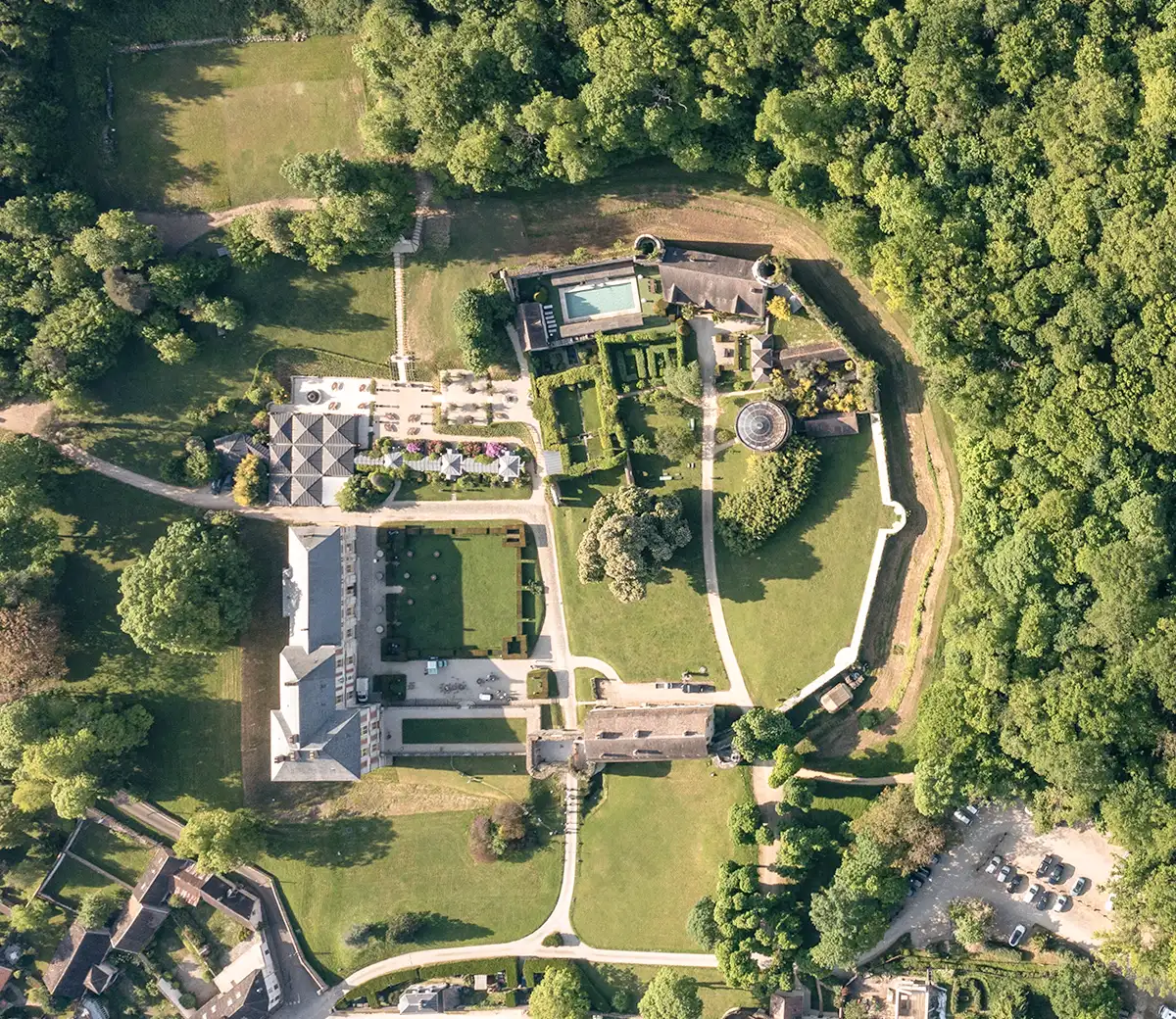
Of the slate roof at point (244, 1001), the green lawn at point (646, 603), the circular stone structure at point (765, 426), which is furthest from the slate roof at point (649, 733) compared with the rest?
the slate roof at point (244, 1001)

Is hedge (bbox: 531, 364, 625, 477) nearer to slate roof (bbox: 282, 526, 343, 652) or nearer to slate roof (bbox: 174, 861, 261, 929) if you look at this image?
slate roof (bbox: 282, 526, 343, 652)

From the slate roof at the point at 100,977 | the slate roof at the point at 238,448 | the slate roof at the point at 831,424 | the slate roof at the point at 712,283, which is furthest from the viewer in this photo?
the slate roof at the point at 100,977

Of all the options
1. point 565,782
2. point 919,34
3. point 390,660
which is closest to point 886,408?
point 919,34

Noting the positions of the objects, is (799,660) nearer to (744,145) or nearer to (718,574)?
(718,574)

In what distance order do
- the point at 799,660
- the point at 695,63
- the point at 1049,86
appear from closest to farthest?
the point at 1049,86 → the point at 695,63 → the point at 799,660

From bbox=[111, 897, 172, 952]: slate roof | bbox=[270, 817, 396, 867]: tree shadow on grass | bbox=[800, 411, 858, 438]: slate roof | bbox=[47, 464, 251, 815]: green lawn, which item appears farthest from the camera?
bbox=[47, 464, 251, 815]: green lawn

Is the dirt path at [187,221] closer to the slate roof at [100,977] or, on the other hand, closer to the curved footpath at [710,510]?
the curved footpath at [710,510]

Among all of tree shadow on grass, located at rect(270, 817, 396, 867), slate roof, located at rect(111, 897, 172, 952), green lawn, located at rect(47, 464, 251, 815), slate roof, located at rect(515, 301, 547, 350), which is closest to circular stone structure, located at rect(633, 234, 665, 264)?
slate roof, located at rect(515, 301, 547, 350)
